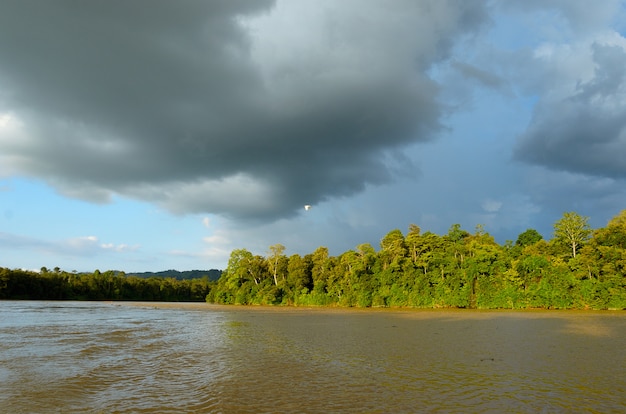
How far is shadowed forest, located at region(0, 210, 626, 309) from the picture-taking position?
7144 centimetres

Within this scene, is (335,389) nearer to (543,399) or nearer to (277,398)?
(277,398)

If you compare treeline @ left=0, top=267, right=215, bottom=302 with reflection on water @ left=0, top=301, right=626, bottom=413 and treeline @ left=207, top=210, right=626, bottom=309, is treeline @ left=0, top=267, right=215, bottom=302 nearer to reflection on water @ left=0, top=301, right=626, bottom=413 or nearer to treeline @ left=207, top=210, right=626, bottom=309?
Result: treeline @ left=207, top=210, right=626, bottom=309

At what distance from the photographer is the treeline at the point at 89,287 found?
15138cm

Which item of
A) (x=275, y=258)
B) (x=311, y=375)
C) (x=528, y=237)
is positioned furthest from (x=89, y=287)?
(x=311, y=375)

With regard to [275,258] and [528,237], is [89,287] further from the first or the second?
[528,237]

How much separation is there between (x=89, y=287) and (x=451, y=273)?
147 meters

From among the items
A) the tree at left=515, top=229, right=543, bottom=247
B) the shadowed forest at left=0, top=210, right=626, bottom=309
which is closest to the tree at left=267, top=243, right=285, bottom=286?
the shadowed forest at left=0, top=210, right=626, bottom=309

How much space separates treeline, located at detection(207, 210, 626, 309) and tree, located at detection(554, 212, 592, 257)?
0.17m

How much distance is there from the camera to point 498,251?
8100cm

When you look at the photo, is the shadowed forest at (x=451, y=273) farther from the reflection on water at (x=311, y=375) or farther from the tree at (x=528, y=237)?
the reflection on water at (x=311, y=375)

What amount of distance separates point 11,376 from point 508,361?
19.7 m

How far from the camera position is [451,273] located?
8256 centimetres

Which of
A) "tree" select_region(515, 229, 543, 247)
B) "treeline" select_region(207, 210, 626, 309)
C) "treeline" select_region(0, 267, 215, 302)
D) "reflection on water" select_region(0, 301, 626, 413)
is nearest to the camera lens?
"reflection on water" select_region(0, 301, 626, 413)

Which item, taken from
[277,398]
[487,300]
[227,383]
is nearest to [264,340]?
[227,383]
